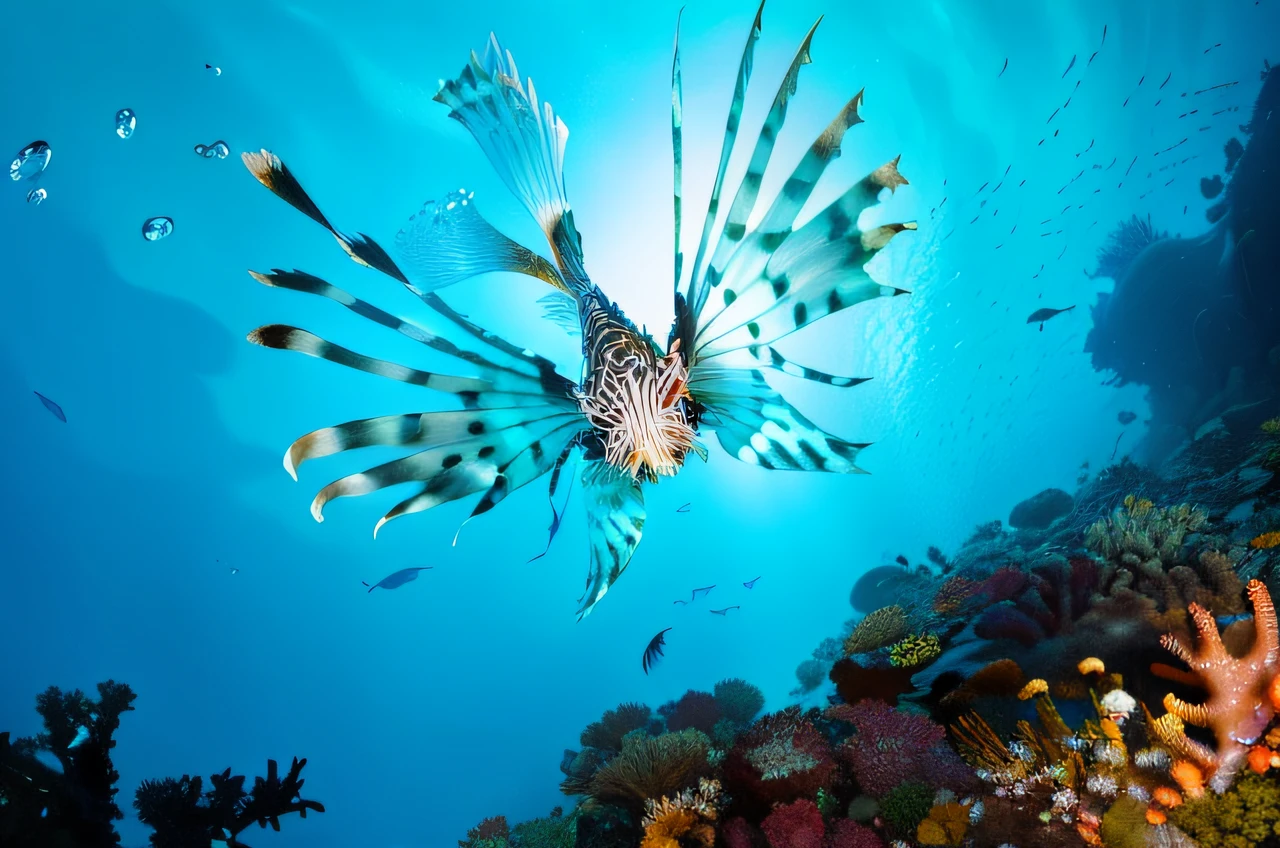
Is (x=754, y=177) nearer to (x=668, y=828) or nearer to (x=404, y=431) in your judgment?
(x=404, y=431)

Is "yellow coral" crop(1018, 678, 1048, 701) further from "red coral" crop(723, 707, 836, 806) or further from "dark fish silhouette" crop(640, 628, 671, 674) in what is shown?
"dark fish silhouette" crop(640, 628, 671, 674)

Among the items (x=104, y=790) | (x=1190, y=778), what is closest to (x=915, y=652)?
(x=1190, y=778)

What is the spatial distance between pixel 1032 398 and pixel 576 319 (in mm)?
51639

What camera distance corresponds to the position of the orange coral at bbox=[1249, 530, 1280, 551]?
3.46 metres

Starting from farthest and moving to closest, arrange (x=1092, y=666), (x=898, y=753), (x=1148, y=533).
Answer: (x=1148, y=533)
(x=898, y=753)
(x=1092, y=666)

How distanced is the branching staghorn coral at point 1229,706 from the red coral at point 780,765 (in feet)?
6.36

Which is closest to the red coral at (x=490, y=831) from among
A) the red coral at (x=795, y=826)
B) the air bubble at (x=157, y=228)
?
the red coral at (x=795, y=826)

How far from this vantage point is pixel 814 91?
15.8 meters

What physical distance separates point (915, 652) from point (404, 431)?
4.19 m

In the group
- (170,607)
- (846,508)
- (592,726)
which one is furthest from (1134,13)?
(170,607)

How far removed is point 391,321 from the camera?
2029 millimetres

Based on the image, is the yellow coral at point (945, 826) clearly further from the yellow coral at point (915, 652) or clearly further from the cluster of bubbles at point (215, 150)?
the cluster of bubbles at point (215, 150)

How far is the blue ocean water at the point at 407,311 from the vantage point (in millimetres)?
13781

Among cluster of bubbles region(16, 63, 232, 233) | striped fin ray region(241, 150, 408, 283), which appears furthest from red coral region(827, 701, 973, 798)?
cluster of bubbles region(16, 63, 232, 233)
